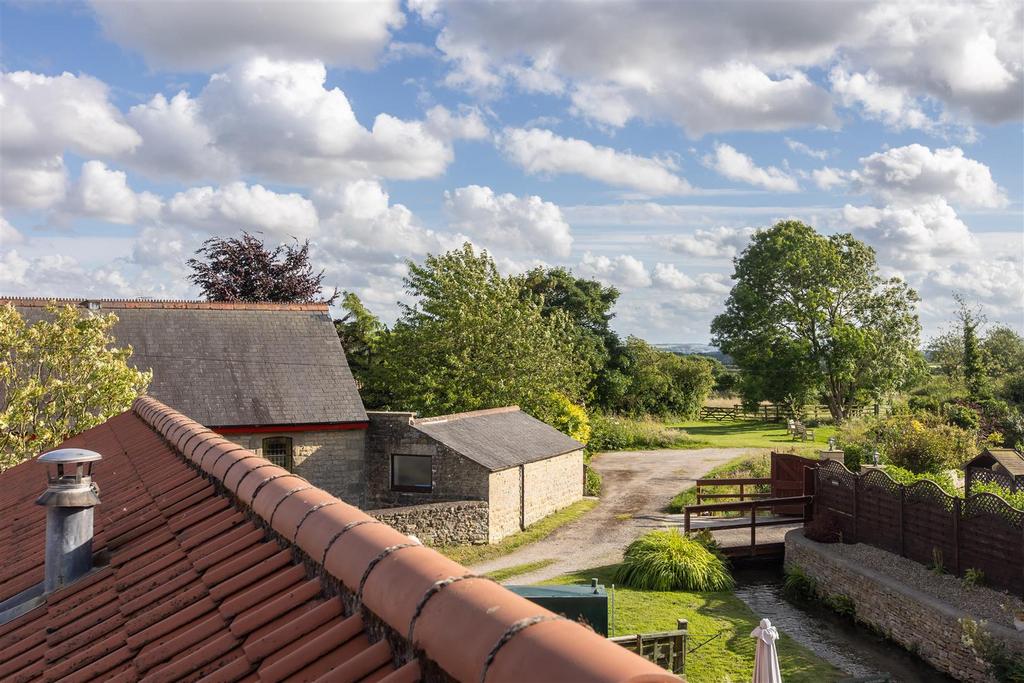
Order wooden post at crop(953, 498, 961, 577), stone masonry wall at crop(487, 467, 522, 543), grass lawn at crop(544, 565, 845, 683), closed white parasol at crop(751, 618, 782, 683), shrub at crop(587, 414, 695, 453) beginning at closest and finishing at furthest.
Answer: closed white parasol at crop(751, 618, 782, 683)
grass lawn at crop(544, 565, 845, 683)
wooden post at crop(953, 498, 961, 577)
stone masonry wall at crop(487, 467, 522, 543)
shrub at crop(587, 414, 695, 453)

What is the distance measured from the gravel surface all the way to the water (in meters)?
1.19

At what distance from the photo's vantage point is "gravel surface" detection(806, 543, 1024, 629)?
42.6ft

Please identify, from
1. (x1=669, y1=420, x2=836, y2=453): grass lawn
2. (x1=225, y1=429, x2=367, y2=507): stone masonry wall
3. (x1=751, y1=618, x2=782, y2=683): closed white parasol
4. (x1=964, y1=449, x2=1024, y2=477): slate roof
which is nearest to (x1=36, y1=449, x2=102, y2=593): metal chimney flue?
(x1=751, y1=618, x2=782, y2=683): closed white parasol

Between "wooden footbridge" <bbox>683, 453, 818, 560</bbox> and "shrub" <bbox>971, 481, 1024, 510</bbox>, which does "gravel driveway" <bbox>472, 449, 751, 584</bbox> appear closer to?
"wooden footbridge" <bbox>683, 453, 818, 560</bbox>

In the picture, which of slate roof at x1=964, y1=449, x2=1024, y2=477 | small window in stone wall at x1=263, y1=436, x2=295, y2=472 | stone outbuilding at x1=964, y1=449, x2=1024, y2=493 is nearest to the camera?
stone outbuilding at x1=964, y1=449, x2=1024, y2=493

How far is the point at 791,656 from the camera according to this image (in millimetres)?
13250

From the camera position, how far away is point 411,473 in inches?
934

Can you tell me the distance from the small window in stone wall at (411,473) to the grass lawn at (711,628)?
6542mm

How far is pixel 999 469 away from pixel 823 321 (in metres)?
28.2

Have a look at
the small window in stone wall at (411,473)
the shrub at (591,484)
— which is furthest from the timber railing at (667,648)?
the shrub at (591,484)

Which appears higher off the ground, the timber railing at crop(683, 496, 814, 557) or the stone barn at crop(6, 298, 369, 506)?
the stone barn at crop(6, 298, 369, 506)

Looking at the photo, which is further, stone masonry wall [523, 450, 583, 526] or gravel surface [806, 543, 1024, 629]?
stone masonry wall [523, 450, 583, 526]

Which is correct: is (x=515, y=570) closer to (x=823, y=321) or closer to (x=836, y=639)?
(x=836, y=639)

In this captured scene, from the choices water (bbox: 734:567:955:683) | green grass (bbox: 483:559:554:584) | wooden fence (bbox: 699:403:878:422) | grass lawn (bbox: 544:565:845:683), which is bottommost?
water (bbox: 734:567:955:683)
